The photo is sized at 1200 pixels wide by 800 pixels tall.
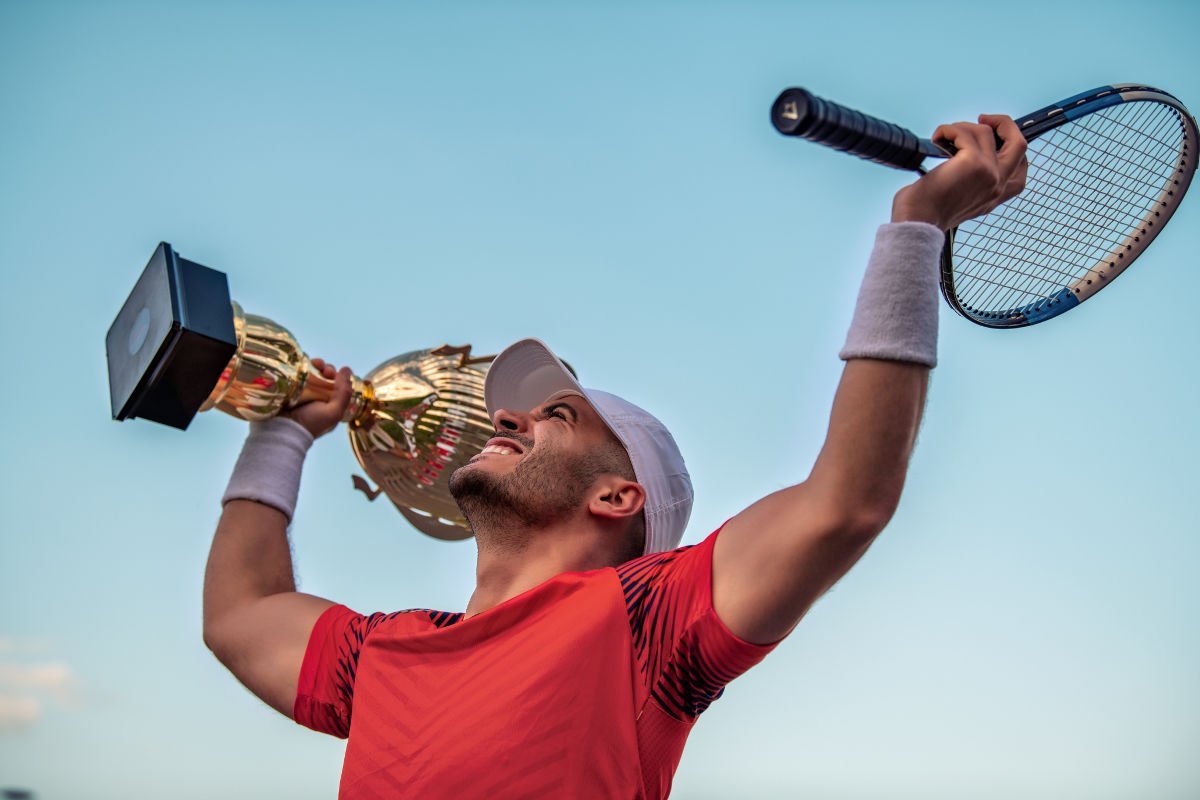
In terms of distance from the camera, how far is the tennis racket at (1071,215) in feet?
6.65

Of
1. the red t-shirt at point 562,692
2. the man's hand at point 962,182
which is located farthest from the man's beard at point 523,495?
the man's hand at point 962,182

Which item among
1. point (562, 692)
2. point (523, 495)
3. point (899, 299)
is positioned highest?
point (899, 299)

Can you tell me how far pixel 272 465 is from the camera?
2.87 m

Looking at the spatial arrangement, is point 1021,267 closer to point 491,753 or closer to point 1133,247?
point 1133,247

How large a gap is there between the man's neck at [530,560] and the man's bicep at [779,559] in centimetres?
46

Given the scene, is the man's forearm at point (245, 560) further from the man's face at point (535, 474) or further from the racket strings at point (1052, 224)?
the racket strings at point (1052, 224)

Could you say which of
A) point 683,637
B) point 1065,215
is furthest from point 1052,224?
point 683,637

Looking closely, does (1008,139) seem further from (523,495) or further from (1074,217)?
(523,495)

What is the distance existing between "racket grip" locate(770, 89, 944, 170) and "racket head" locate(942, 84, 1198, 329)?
0.29m

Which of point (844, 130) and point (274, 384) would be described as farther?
point (274, 384)

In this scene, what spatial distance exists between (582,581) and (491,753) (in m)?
0.32

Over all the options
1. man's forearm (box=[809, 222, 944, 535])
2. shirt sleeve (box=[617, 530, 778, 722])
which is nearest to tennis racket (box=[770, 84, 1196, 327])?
man's forearm (box=[809, 222, 944, 535])

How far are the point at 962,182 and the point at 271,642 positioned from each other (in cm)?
163

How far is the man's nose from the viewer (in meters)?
2.53
